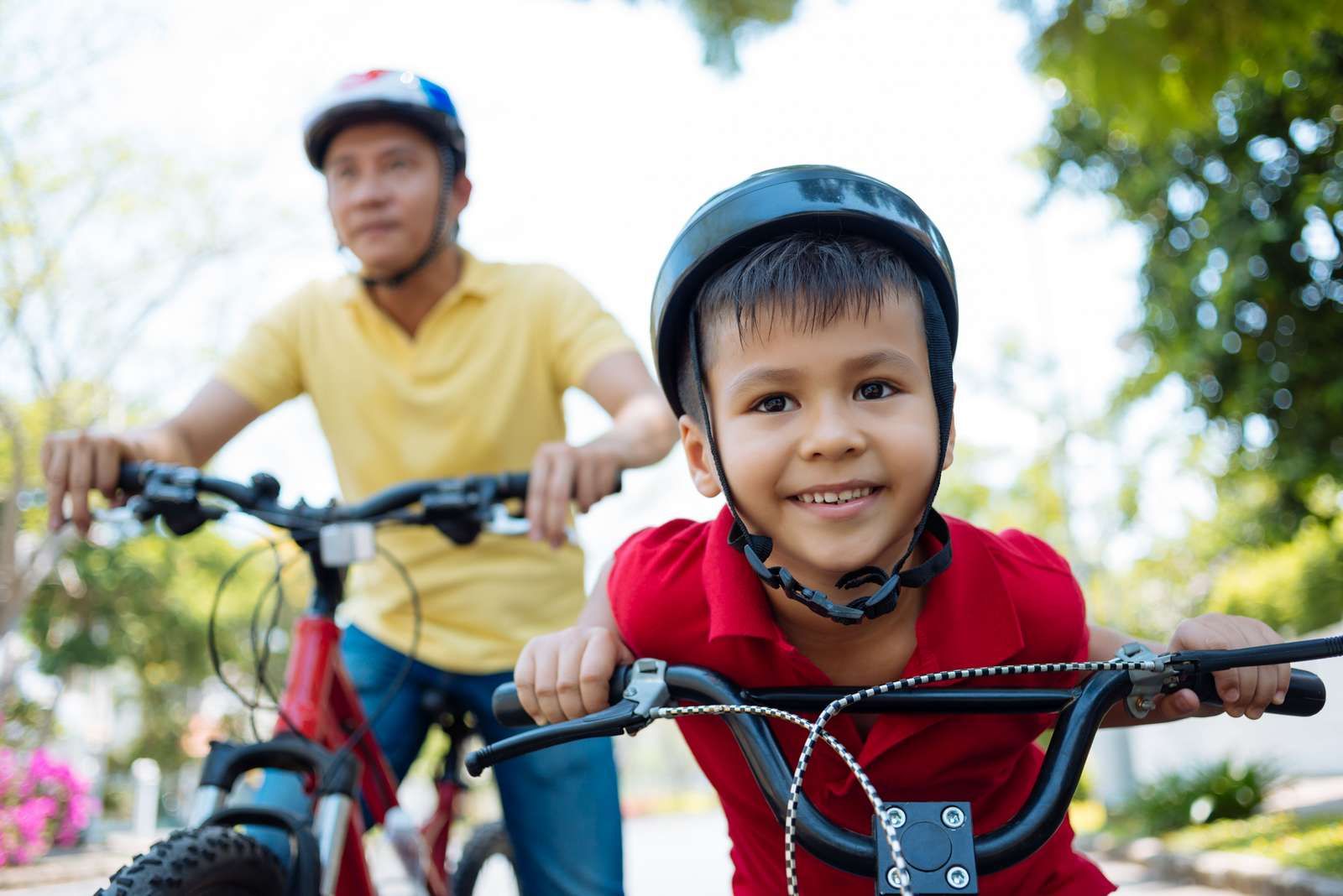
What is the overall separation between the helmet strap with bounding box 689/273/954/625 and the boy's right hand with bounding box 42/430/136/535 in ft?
4.57

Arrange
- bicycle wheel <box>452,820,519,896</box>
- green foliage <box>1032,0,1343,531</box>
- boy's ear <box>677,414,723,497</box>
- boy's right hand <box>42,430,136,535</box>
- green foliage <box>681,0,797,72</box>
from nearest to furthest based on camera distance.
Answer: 1. boy's ear <box>677,414,723,497</box>
2. boy's right hand <box>42,430,136,535</box>
3. bicycle wheel <box>452,820,519,896</box>
4. green foliage <box>681,0,797,72</box>
5. green foliage <box>1032,0,1343,531</box>

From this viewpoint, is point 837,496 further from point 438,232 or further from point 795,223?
point 438,232

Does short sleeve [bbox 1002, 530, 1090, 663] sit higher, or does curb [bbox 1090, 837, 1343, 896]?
short sleeve [bbox 1002, 530, 1090, 663]

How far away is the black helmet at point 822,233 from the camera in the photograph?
6.07ft

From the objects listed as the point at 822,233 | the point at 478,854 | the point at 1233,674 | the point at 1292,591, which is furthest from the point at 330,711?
the point at 1292,591

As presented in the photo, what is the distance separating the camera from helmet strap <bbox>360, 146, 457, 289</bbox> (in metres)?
3.20

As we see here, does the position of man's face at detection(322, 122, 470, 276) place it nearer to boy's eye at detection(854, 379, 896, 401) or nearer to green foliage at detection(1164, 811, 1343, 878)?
boy's eye at detection(854, 379, 896, 401)

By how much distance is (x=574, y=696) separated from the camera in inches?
71.2

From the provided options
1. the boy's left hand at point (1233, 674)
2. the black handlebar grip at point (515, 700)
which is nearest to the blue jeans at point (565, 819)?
the black handlebar grip at point (515, 700)

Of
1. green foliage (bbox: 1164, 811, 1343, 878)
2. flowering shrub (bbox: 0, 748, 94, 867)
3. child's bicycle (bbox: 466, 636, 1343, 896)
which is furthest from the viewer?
flowering shrub (bbox: 0, 748, 94, 867)

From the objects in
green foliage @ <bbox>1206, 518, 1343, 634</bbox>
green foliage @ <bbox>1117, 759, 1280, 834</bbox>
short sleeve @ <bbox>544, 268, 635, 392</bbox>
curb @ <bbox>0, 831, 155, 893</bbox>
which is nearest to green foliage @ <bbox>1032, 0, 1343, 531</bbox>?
green foliage @ <bbox>1117, 759, 1280, 834</bbox>

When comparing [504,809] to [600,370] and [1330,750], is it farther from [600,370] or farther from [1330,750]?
Result: [1330,750]

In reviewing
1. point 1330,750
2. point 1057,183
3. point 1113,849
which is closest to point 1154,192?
point 1057,183

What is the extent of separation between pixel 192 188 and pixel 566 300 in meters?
16.2
